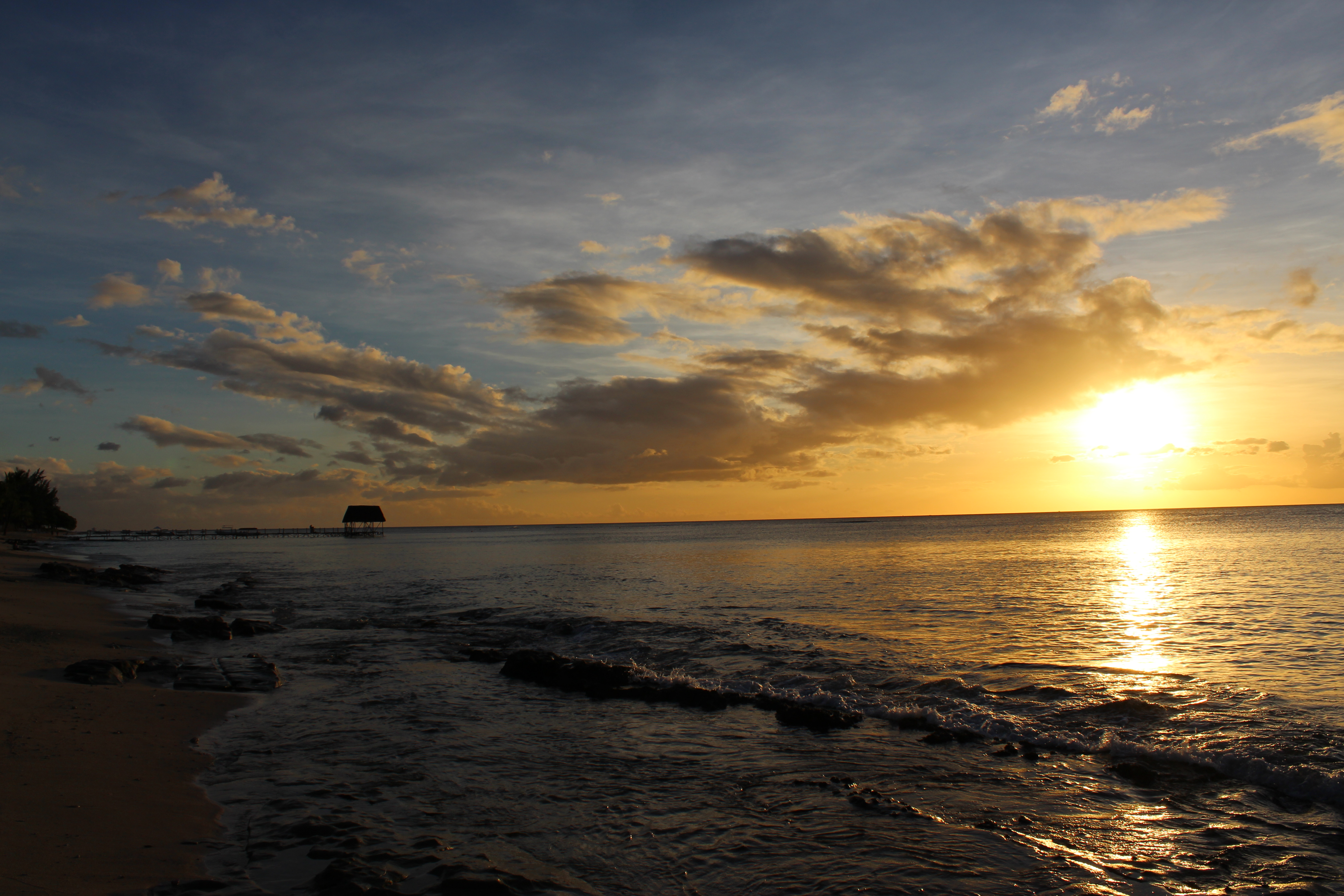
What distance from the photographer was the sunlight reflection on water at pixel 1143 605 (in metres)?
18.2

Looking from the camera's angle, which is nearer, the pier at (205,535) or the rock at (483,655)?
the rock at (483,655)

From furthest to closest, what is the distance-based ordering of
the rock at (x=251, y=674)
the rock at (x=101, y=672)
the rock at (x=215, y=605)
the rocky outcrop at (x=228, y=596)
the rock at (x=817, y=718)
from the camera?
the rocky outcrop at (x=228, y=596)
the rock at (x=215, y=605)
the rock at (x=251, y=674)
the rock at (x=101, y=672)
the rock at (x=817, y=718)

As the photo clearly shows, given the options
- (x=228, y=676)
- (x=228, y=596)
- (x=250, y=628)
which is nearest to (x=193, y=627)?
(x=250, y=628)

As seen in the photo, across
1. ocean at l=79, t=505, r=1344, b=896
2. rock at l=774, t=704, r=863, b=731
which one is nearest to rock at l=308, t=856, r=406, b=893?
ocean at l=79, t=505, r=1344, b=896

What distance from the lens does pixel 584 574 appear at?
53.9 meters

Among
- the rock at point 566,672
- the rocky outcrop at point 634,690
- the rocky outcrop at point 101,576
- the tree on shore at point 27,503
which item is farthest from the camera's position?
the tree on shore at point 27,503

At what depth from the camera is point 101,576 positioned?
4216 cm

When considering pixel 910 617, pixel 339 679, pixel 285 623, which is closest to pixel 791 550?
pixel 910 617

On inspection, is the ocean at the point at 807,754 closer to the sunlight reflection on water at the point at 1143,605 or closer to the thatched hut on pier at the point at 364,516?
the sunlight reflection on water at the point at 1143,605

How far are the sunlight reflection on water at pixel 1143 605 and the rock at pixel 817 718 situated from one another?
8.89 metres

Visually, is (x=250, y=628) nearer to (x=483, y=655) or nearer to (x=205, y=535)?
(x=483, y=655)

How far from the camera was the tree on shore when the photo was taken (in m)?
97.9

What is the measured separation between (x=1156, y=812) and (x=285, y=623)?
94.2ft

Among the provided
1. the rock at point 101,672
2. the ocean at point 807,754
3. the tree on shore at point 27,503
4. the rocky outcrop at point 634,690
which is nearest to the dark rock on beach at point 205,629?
the ocean at point 807,754
